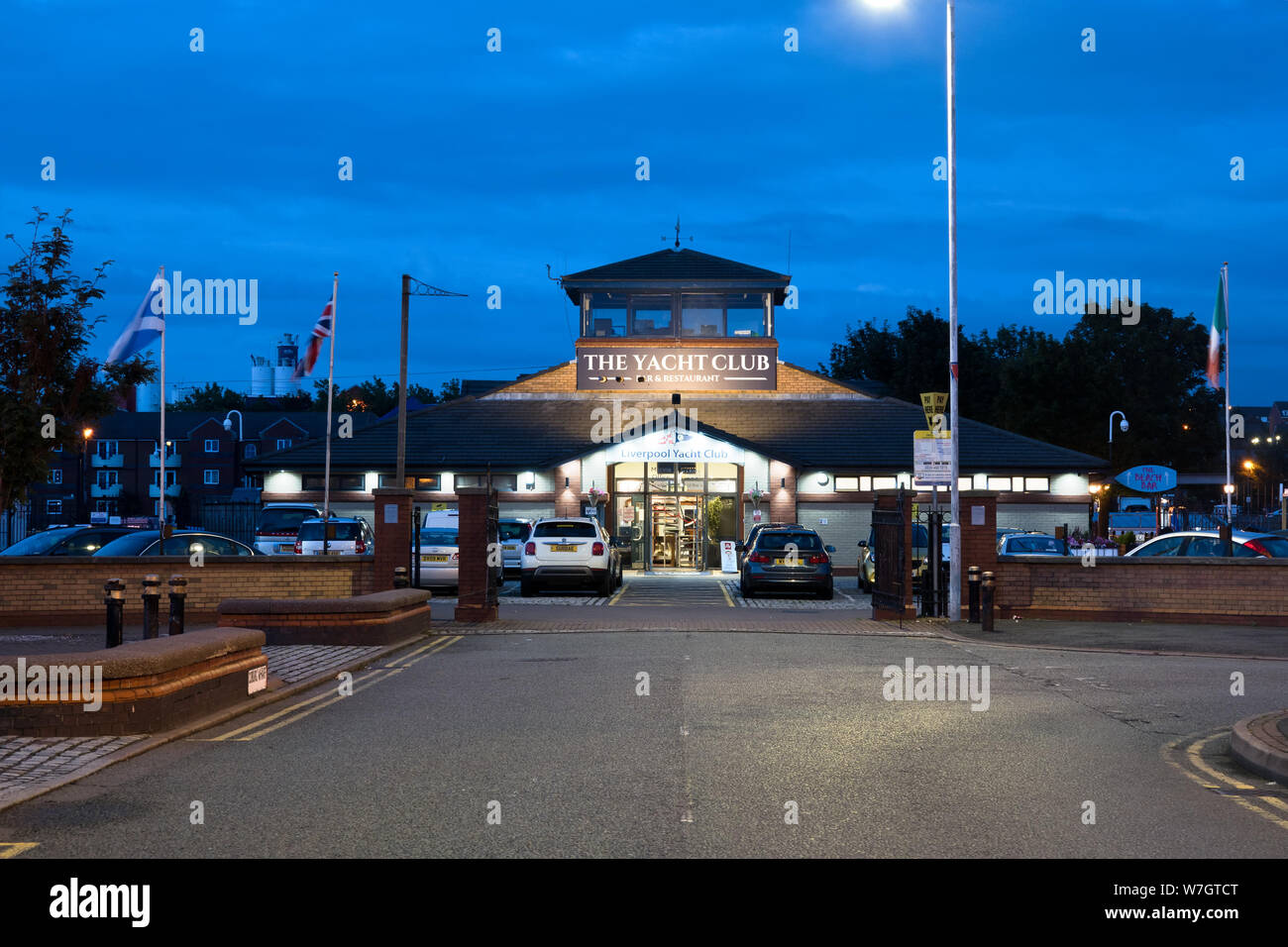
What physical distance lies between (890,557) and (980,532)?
175 centimetres

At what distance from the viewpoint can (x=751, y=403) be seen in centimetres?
4606

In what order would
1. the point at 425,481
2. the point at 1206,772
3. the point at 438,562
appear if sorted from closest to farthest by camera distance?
the point at 1206,772
the point at 438,562
the point at 425,481

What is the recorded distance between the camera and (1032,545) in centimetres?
2980

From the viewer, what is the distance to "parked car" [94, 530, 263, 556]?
2253cm

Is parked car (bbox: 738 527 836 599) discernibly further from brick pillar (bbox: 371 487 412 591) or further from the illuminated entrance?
the illuminated entrance

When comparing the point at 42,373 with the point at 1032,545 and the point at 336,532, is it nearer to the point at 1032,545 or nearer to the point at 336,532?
the point at 336,532

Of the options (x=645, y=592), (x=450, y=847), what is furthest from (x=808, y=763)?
(x=645, y=592)

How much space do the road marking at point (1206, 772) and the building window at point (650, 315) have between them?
36440mm

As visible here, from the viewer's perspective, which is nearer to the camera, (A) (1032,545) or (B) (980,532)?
(B) (980,532)

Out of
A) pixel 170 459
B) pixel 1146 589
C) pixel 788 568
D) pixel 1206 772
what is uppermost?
pixel 170 459

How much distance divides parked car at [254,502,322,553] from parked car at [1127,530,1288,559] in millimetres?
18985

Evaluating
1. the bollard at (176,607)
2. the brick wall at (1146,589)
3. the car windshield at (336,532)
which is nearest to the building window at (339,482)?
the car windshield at (336,532)

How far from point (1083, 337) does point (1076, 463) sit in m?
42.7

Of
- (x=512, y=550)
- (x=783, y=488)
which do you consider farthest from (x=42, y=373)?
(x=783, y=488)
